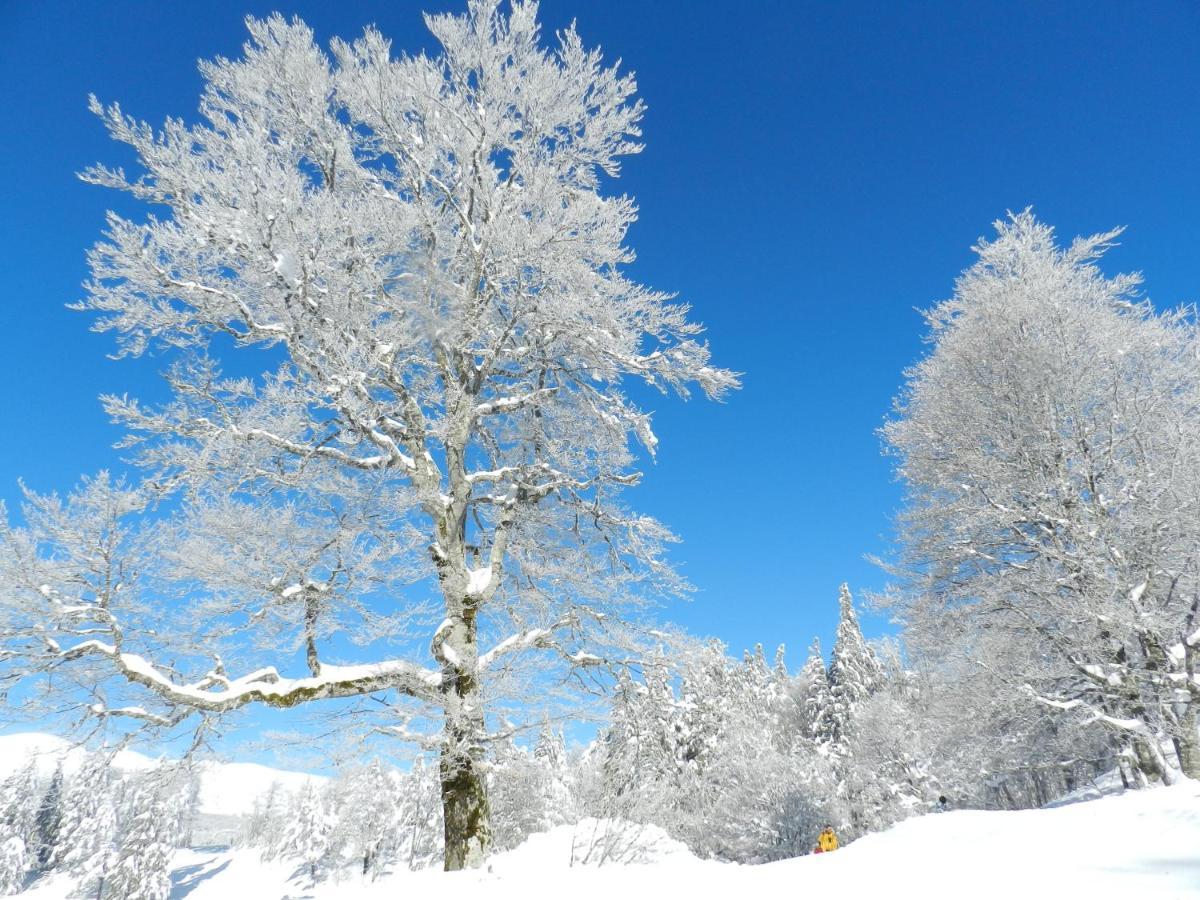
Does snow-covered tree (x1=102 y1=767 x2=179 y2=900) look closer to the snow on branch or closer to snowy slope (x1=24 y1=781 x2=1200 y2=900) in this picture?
the snow on branch

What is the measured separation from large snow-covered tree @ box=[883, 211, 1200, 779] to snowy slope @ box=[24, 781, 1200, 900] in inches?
109

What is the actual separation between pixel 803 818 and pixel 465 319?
35677mm

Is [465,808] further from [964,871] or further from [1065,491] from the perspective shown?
[1065,491]

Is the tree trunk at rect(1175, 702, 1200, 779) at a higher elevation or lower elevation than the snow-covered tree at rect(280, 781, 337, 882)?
higher

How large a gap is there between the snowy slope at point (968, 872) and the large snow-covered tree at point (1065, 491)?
109 inches

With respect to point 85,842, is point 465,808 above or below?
above

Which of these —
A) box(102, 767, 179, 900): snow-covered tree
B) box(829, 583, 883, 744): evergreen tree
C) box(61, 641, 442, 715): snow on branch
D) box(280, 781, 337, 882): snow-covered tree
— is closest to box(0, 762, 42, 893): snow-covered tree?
box(102, 767, 179, 900): snow-covered tree

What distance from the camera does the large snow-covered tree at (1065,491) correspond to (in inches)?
344

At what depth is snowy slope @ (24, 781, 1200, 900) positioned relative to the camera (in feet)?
12.3

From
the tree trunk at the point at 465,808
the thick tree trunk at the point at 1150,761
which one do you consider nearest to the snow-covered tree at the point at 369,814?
the tree trunk at the point at 465,808

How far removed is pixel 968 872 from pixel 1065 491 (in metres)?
7.15

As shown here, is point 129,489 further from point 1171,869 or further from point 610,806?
point 610,806

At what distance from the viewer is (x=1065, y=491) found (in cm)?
950

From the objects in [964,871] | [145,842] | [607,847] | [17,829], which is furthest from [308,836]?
[964,871]
